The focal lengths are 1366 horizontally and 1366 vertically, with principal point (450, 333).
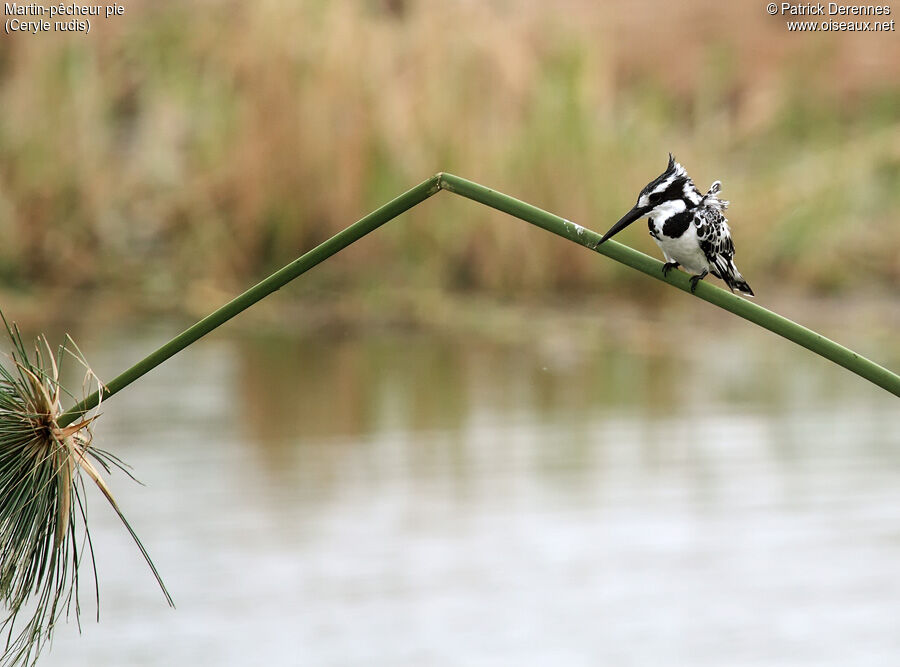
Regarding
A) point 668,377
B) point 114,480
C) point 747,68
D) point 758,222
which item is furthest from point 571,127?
point 114,480

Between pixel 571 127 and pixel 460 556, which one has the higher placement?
pixel 571 127

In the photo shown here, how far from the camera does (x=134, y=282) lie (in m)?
4.04

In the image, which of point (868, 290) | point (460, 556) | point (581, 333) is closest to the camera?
point (460, 556)

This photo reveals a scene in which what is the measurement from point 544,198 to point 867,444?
5.52 feet

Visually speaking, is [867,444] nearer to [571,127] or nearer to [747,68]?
[571,127]

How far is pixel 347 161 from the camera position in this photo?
4027 mm

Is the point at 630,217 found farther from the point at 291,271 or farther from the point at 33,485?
the point at 33,485

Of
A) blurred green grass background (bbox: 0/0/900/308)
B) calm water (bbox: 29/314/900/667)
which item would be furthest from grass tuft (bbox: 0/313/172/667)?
blurred green grass background (bbox: 0/0/900/308)

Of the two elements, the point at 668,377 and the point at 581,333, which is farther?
the point at 581,333

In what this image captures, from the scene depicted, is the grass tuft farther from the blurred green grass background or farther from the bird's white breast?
the blurred green grass background

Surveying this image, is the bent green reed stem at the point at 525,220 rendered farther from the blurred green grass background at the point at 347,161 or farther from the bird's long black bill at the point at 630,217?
the blurred green grass background at the point at 347,161

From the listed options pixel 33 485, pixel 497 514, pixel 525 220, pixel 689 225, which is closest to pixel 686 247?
pixel 689 225

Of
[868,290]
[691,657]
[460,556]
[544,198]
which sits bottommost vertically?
[691,657]

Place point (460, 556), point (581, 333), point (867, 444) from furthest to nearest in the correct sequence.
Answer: point (581, 333) → point (867, 444) → point (460, 556)
